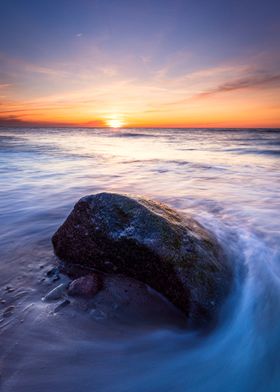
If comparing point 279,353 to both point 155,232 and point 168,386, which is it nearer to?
point 168,386

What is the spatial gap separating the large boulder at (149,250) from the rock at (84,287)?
247 millimetres

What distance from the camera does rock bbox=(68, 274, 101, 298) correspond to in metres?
2.92

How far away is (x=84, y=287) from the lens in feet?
9.70

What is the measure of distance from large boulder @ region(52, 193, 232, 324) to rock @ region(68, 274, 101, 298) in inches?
9.7

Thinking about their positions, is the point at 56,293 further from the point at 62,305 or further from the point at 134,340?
the point at 134,340

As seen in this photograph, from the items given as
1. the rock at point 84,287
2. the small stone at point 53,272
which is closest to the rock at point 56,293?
the rock at point 84,287

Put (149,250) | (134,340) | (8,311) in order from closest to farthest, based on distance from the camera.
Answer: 1. (134,340)
2. (8,311)
3. (149,250)

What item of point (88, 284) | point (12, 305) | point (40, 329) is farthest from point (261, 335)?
point (12, 305)

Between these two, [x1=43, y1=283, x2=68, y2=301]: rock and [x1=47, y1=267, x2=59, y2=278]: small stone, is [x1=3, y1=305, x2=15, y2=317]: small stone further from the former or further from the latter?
[x1=47, y1=267, x2=59, y2=278]: small stone

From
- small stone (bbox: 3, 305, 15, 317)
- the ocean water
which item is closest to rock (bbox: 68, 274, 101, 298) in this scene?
the ocean water

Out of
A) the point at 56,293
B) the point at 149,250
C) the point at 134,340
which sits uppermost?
the point at 149,250

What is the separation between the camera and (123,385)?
212cm

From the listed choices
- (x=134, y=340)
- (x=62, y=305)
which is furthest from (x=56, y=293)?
(x=134, y=340)

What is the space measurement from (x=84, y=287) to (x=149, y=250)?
0.79 meters
